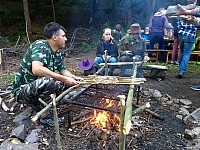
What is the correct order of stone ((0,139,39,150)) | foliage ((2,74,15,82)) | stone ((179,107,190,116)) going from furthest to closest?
foliage ((2,74,15,82)), stone ((179,107,190,116)), stone ((0,139,39,150))

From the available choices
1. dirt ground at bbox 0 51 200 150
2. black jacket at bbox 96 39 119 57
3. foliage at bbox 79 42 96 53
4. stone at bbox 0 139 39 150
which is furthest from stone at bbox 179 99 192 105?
foliage at bbox 79 42 96 53

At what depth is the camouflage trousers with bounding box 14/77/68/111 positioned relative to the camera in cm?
331

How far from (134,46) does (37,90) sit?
10.8 feet

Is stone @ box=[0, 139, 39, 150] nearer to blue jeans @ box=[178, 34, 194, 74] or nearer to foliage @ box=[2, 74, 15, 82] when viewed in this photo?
foliage @ box=[2, 74, 15, 82]

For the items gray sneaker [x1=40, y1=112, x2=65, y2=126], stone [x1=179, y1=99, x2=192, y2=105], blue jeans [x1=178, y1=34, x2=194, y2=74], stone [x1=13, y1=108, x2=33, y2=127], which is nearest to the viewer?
gray sneaker [x1=40, y1=112, x2=65, y2=126]

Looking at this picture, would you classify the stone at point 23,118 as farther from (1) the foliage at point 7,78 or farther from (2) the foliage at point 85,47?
(2) the foliage at point 85,47

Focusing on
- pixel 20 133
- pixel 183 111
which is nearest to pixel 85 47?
pixel 183 111

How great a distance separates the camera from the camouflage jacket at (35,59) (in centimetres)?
334

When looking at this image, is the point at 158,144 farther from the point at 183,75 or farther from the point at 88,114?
the point at 183,75

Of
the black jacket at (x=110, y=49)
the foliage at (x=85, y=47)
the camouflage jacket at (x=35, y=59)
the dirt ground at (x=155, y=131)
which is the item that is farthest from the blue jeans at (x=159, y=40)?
the camouflage jacket at (x=35, y=59)

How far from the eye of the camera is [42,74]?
325 cm

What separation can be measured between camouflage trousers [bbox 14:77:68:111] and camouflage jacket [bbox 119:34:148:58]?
292cm

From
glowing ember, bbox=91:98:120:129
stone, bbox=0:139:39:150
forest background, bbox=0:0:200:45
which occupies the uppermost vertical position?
forest background, bbox=0:0:200:45

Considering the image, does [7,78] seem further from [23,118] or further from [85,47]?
[85,47]
